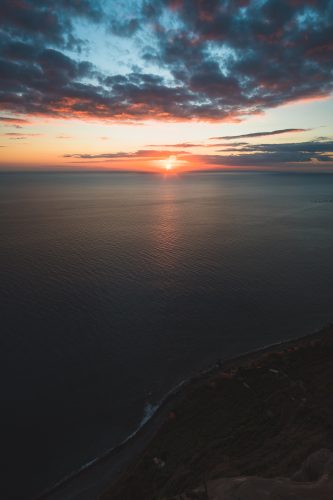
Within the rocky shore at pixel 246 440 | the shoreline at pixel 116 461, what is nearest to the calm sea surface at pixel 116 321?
the shoreline at pixel 116 461

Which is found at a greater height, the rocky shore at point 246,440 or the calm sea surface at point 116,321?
the rocky shore at point 246,440

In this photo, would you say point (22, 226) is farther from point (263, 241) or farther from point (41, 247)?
point (263, 241)

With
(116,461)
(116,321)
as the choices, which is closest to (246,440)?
(116,461)

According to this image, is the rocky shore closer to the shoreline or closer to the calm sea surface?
the shoreline

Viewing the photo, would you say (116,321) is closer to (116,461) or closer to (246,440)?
(116,461)

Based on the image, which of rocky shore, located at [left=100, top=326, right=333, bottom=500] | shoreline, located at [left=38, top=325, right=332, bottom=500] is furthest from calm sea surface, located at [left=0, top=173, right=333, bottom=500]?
rocky shore, located at [left=100, top=326, right=333, bottom=500]

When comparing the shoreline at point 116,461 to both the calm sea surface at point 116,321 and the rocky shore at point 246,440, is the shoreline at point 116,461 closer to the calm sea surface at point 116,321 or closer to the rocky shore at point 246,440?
the rocky shore at point 246,440
